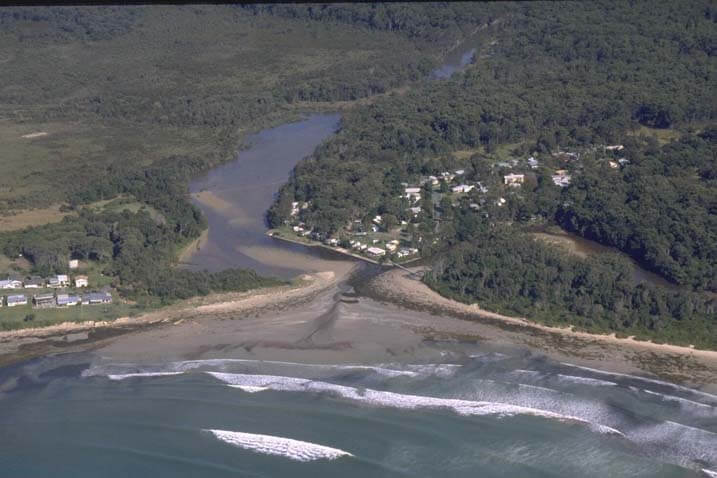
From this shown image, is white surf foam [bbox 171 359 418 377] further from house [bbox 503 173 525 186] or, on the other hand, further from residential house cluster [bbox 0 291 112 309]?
house [bbox 503 173 525 186]

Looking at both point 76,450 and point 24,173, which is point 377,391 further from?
point 24,173

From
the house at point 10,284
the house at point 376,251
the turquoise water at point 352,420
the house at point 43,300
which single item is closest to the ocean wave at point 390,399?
the turquoise water at point 352,420

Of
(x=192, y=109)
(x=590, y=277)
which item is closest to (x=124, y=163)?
(x=192, y=109)

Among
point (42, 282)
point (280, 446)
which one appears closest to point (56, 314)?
point (42, 282)

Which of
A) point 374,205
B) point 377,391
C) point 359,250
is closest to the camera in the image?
point 377,391

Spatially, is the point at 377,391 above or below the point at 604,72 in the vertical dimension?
below

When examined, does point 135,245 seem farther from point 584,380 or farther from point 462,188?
point 584,380
